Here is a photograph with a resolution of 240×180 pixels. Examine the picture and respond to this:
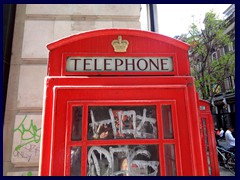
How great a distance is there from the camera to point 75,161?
4.93 feet

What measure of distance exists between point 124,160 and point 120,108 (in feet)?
1.36

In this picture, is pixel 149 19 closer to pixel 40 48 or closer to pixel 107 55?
pixel 40 48

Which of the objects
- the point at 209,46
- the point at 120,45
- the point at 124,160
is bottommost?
the point at 124,160

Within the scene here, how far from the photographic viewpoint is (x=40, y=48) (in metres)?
2.74

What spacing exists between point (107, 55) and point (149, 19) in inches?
77.9

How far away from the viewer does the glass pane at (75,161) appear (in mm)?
1488

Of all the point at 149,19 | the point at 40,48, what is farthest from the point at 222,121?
the point at 40,48

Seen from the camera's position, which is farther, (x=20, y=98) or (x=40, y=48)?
(x=40, y=48)

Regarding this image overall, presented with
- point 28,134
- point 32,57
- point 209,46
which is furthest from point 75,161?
point 209,46

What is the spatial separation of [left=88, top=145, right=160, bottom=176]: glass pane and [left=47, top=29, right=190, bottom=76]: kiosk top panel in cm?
58

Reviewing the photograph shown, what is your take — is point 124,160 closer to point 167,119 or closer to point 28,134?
point 167,119

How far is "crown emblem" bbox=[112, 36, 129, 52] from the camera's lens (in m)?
1.65

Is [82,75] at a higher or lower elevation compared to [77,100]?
higher

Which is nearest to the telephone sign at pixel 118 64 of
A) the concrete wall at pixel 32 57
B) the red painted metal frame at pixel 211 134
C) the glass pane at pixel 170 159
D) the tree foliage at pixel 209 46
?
the glass pane at pixel 170 159
